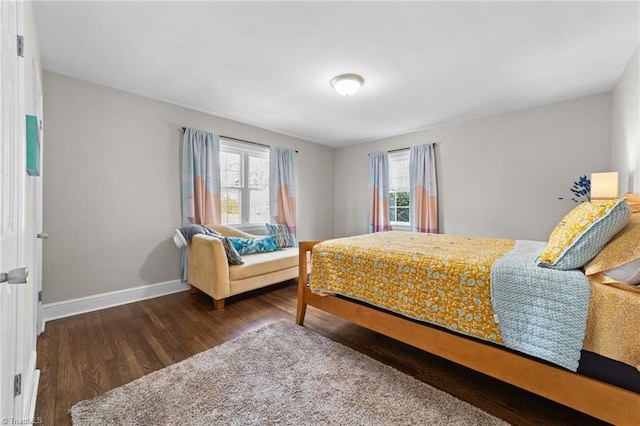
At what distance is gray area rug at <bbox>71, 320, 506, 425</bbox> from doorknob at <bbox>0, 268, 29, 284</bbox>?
103 centimetres

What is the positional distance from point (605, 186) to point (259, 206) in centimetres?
422

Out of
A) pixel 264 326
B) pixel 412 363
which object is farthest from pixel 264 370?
pixel 412 363

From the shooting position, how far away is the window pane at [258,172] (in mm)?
4355

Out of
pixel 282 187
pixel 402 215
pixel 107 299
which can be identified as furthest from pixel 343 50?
pixel 107 299

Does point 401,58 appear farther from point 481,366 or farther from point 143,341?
point 143,341

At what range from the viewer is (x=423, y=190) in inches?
174

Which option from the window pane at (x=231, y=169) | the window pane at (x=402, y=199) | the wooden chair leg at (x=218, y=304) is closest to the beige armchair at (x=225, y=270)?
the wooden chair leg at (x=218, y=304)

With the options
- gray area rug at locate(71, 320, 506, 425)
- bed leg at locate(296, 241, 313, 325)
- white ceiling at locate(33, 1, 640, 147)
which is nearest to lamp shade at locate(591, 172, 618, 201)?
white ceiling at locate(33, 1, 640, 147)

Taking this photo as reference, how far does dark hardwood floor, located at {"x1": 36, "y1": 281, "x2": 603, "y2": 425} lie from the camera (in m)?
1.45

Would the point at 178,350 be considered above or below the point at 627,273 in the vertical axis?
below

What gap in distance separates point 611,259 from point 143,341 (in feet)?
9.92

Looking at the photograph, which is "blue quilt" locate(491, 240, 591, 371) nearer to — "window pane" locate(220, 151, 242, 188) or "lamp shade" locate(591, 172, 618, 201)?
"lamp shade" locate(591, 172, 618, 201)

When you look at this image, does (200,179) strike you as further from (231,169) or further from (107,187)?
(107,187)

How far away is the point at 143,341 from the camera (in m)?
2.14
